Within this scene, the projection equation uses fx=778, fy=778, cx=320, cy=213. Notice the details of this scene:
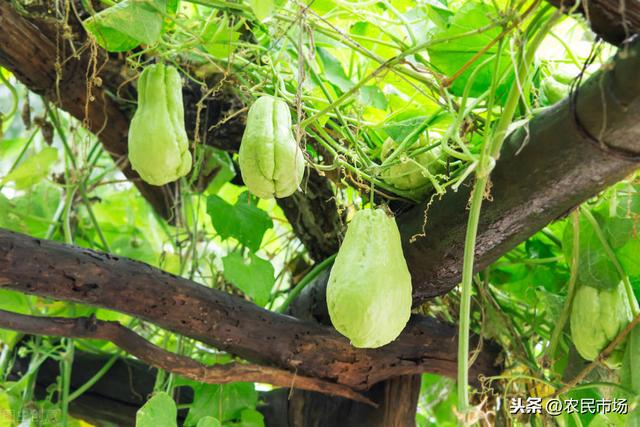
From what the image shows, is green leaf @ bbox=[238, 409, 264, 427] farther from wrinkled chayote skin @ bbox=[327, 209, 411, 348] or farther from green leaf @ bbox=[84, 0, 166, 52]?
green leaf @ bbox=[84, 0, 166, 52]

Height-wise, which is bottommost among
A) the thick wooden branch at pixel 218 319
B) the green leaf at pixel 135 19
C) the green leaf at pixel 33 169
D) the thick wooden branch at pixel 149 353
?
the thick wooden branch at pixel 149 353

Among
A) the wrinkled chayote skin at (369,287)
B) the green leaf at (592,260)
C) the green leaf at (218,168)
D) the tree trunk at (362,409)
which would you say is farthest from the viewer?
the green leaf at (218,168)

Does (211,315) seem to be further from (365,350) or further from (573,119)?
(573,119)

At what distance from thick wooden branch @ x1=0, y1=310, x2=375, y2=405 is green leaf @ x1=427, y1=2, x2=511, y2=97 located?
0.45 meters

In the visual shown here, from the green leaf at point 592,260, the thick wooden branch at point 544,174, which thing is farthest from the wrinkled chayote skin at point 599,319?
the thick wooden branch at point 544,174

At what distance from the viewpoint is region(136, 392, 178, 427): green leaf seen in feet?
3.04

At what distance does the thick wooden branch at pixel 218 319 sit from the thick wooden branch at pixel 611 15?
58 cm

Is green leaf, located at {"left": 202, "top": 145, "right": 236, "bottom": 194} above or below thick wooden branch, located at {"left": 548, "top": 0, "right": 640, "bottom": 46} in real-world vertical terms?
above

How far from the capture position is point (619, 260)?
934 millimetres

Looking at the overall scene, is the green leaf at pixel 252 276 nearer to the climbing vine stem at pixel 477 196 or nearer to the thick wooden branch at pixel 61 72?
the thick wooden branch at pixel 61 72

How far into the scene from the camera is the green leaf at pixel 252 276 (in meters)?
1.07

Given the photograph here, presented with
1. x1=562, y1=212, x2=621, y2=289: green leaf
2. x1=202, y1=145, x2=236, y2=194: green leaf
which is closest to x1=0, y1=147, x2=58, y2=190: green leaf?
x1=202, y1=145, x2=236, y2=194: green leaf

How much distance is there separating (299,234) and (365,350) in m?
0.22

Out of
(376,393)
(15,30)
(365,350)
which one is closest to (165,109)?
(15,30)
